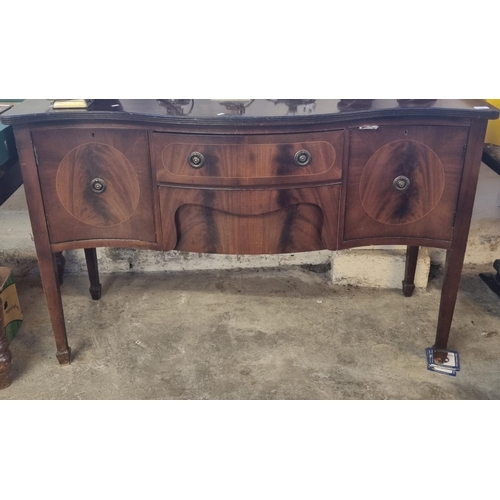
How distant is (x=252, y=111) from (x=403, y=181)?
54 cm

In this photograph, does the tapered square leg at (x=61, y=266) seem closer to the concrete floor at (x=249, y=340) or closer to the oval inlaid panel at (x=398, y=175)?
the concrete floor at (x=249, y=340)

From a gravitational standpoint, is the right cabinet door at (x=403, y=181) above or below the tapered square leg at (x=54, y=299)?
above

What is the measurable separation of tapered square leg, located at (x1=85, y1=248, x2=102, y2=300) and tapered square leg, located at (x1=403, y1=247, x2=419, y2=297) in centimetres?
137

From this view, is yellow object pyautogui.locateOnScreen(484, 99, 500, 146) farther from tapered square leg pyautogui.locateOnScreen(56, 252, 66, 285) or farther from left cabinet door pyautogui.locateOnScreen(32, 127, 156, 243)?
tapered square leg pyautogui.locateOnScreen(56, 252, 66, 285)

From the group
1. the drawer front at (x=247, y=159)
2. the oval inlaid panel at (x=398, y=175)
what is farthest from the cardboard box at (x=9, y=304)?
the oval inlaid panel at (x=398, y=175)

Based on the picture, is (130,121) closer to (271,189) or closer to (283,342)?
(271,189)

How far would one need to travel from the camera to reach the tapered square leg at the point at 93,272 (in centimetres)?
246

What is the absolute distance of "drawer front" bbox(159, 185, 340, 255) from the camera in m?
1.82

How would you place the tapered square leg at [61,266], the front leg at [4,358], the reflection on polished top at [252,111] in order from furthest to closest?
the tapered square leg at [61,266] → the front leg at [4,358] → the reflection on polished top at [252,111]

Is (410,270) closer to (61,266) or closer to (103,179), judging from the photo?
(103,179)

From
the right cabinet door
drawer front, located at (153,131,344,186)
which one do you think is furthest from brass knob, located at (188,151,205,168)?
the right cabinet door

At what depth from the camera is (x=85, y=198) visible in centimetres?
187

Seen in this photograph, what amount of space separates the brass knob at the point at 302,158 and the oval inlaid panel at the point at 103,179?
0.52 m

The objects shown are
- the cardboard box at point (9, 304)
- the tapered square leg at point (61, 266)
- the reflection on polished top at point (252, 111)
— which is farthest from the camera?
the tapered square leg at point (61, 266)
